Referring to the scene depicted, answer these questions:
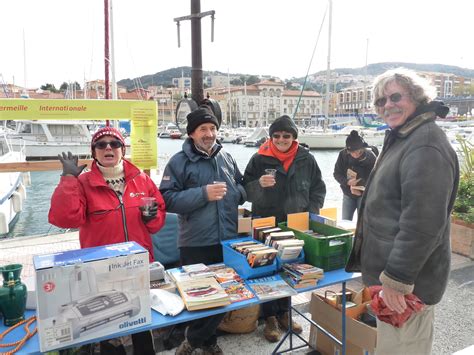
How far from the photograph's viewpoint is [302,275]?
199 cm

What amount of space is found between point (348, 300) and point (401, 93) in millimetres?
1554

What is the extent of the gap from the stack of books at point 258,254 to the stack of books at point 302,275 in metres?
0.13

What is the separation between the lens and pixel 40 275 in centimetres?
134

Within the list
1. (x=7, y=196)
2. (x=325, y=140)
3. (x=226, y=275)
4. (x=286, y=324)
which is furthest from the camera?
(x=325, y=140)

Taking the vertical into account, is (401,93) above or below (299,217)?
above

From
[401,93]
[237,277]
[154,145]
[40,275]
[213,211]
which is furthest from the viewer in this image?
[154,145]

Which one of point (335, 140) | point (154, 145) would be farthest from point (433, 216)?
point (335, 140)

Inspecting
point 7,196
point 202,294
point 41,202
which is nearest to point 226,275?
point 202,294

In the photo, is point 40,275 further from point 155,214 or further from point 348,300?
point 348,300

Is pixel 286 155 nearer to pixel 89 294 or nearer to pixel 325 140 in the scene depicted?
pixel 89 294

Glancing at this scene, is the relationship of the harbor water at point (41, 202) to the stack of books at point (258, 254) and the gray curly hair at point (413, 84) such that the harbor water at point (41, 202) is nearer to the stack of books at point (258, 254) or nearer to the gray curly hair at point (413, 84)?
the stack of books at point (258, 254)

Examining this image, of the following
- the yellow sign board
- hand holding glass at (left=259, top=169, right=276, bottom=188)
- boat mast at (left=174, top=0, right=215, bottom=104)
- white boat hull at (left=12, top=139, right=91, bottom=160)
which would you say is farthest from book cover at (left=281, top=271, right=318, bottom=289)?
white boat hull at (left=12, top=139, right=91, bottom=160)

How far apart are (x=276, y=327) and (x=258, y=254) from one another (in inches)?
44.6

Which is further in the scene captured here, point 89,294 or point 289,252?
point 289,252
